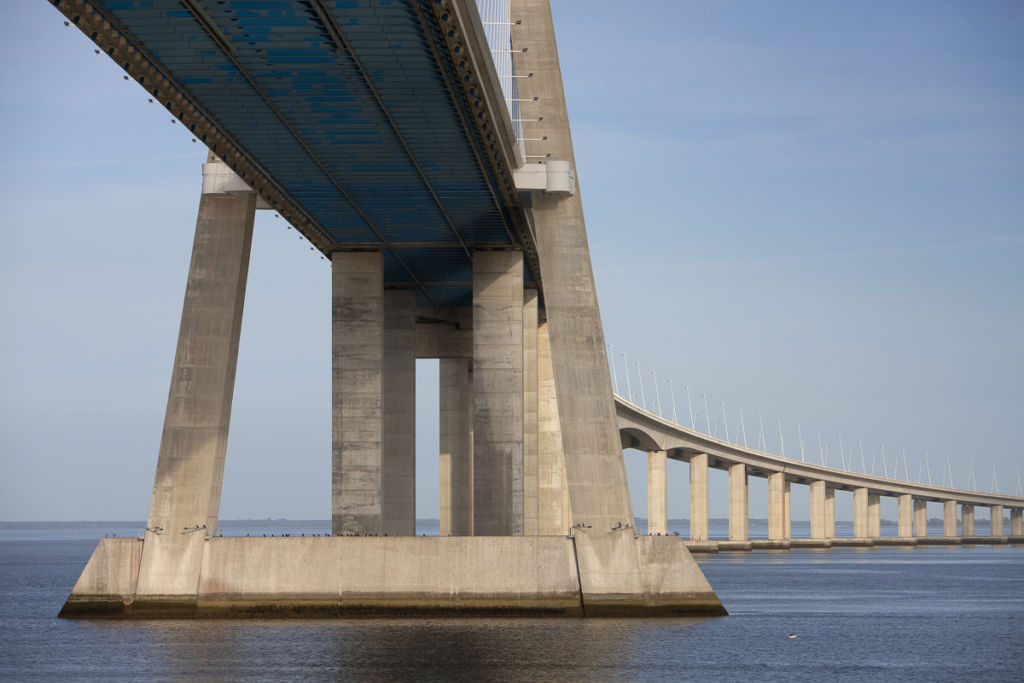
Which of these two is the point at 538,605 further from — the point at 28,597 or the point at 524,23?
the point at 28,597

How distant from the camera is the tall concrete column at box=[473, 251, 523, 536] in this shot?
54688 mm

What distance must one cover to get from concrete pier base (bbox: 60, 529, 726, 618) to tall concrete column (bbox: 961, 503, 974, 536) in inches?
4743

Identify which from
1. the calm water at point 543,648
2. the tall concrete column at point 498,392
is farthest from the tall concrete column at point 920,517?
the tall concrete column at point 498,392

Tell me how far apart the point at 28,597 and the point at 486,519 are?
22.4 meters

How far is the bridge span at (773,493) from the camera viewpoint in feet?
375

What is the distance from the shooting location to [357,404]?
52031mm

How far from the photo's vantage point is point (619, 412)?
10925 centimetres

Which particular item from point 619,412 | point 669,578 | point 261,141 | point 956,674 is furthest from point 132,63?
point 619,412

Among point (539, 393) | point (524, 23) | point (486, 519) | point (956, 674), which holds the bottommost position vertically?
point (956, 674)

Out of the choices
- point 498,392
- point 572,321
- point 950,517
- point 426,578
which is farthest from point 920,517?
point 426,578

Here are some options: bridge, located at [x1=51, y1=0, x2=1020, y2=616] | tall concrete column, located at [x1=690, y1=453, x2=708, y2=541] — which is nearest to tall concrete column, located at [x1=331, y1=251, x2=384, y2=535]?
bridge, located at [x1=51, y1=0, x2=1020, y2=616]

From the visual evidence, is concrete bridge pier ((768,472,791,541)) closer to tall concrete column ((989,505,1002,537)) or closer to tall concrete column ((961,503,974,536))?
tall concrete column ((961,503,974,536))

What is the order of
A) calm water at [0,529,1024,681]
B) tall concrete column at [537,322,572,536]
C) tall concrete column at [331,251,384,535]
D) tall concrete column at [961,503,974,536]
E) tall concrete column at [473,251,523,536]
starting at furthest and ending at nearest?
tall concrete column at [961,503,974,536]
tall concrete column at [537,322,572,536]
tall concrete column at [473,251,523,536]
tall concrete column at [331,251,384,535]
calm water at [0,529,1024,681]

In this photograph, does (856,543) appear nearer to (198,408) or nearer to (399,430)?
(399,430)
